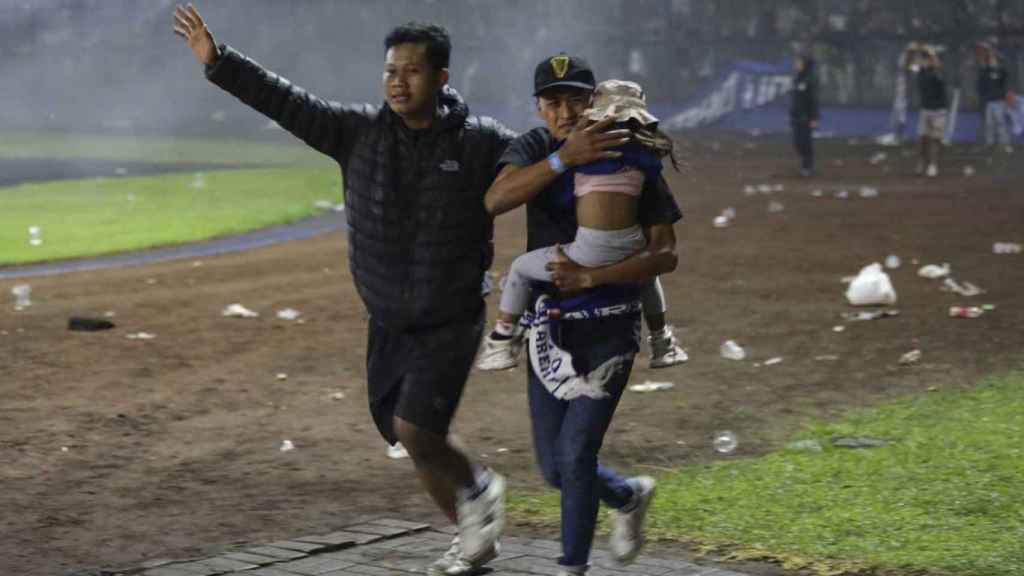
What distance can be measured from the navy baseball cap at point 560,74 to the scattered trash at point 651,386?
464cm

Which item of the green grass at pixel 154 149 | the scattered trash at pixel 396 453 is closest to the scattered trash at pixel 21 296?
the scattered trash at pixel 396 453

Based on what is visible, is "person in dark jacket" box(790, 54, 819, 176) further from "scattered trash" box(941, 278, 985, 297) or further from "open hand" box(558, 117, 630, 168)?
"open hand" box(558, 117, 630, 168)

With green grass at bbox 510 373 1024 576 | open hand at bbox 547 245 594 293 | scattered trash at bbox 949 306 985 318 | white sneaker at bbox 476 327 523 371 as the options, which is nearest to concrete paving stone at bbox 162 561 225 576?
white sneaker at bbox 476 327 523 371

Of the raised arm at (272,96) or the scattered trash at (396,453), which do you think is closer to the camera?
the raised arm at (272,96)

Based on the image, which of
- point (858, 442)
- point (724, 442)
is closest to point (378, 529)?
point (724, 442)

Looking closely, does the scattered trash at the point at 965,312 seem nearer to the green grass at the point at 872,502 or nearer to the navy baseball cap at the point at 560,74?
the green grass at the point at 872,502

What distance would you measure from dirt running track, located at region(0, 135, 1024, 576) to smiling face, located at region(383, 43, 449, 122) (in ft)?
6.26

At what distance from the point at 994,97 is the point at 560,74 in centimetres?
2632

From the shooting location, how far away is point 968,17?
35094 mm

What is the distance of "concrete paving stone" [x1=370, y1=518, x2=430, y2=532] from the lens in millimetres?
6625

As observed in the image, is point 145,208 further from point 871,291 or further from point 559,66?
point 559,66

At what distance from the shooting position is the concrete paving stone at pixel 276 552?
618 cm

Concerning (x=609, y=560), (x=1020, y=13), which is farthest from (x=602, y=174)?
(x=1020, y=13)

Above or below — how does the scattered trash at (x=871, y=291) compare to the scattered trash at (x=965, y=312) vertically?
above
